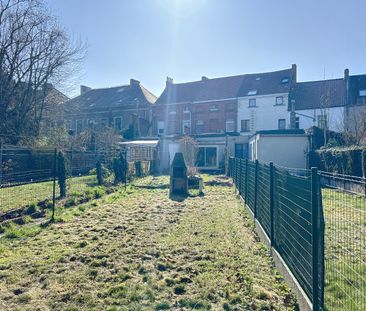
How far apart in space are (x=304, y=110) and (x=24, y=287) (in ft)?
94.9

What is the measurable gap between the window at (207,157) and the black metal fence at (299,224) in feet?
67.4

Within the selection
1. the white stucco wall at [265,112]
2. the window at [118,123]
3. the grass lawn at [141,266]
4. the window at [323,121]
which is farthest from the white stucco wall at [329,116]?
the grass lawn at [141,266]

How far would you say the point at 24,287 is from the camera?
11.8ft

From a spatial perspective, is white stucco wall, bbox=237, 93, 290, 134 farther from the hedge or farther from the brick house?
the hedge

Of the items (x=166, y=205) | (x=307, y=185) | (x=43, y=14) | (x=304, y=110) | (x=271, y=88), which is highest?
(x=43, y=14)

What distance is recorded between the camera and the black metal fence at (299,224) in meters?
2.65

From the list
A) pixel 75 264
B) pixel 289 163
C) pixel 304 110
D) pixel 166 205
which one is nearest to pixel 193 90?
pixel 304 110

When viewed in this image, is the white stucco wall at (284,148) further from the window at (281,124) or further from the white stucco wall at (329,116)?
the window at (281,124)

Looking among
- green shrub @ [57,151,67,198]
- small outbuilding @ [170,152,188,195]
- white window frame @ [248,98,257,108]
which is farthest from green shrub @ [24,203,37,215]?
white window frame @ [248,98,257,108]

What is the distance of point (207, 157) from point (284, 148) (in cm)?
789

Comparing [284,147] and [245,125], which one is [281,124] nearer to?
[245,125]

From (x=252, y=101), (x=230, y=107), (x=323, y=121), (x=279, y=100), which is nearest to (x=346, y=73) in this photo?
(x=279, y=100)

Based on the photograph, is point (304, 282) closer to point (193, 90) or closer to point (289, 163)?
point (289, 163)

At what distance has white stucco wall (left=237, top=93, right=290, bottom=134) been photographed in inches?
1140
